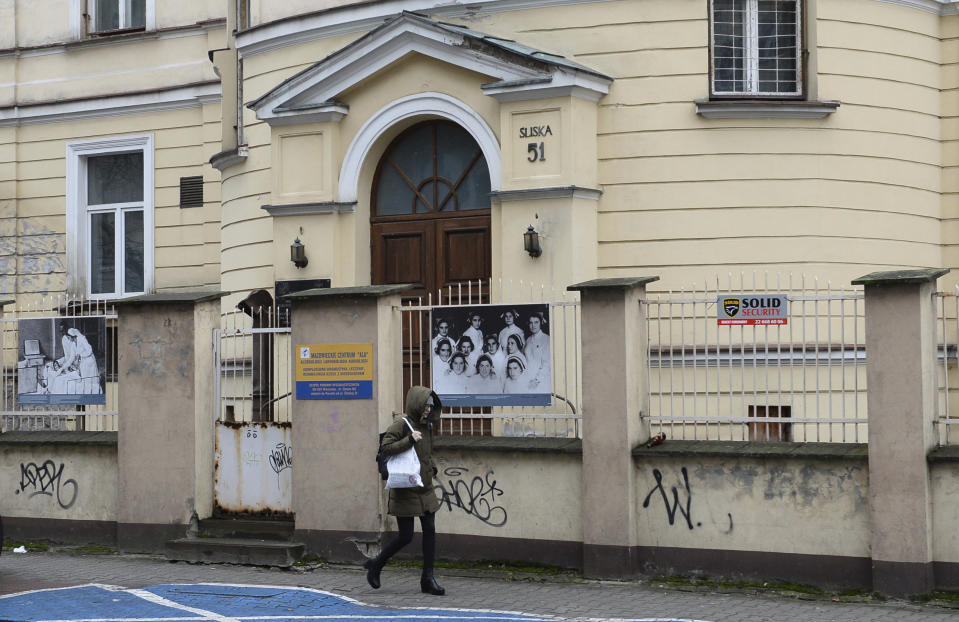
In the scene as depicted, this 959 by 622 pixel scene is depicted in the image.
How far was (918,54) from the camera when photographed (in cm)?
1595

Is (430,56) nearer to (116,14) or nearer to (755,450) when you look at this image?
(755,450)

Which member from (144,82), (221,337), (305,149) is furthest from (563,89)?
(144,82)

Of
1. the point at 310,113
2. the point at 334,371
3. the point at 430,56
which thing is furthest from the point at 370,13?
the point at 334,371

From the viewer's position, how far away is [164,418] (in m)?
13.3

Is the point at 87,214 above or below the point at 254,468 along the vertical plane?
above

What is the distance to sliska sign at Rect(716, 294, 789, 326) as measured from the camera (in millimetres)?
11062

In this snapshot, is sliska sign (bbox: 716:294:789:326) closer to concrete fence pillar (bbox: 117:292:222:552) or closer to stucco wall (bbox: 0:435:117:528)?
concrete fence pillar (bbox: 117:292:222:552)

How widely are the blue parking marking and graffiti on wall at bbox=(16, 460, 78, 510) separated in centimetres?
243

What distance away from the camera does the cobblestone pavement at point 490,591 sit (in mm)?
9969

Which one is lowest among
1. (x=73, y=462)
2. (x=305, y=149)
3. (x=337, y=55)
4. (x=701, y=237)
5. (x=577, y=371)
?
(x=73, y=462)

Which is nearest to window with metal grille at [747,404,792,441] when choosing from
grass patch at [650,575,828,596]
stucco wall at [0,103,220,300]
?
grass patch at [650,575,828,596]

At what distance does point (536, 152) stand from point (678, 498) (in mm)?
5123

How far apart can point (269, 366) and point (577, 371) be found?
10.7ft

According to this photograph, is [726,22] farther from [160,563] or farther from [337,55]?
[160,563]
